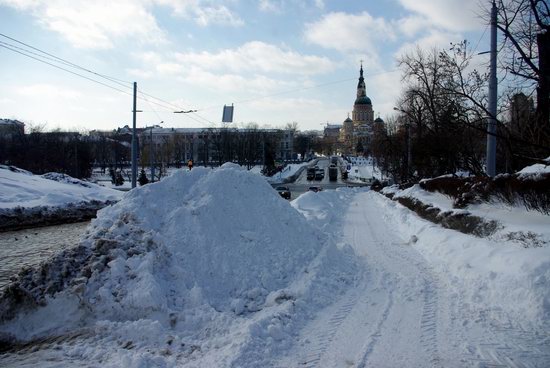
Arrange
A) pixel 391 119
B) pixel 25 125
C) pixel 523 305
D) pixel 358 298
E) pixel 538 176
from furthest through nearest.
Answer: pixel 25 125
pixel 391 119
pixel 538 176
pixel 358 298
pixel 523 305

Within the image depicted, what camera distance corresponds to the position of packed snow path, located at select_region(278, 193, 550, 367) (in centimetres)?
461

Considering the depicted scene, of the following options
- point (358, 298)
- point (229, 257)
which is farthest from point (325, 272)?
point (229, 257)

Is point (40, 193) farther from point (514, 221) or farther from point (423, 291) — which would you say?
point (514, 221)

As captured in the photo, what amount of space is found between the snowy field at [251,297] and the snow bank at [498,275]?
25 mm

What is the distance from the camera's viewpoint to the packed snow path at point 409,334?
4605 mm

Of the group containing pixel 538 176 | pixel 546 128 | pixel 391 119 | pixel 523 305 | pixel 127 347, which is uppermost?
pixel 391 119

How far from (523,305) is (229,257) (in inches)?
185

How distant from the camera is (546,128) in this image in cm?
768

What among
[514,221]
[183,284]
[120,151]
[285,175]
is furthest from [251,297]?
[120,151]

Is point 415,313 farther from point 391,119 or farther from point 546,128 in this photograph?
point 391,119

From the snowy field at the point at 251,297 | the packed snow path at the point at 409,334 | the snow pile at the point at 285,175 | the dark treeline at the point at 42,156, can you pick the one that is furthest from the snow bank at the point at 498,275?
the snow pile at the point at 285,175

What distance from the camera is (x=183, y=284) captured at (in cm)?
669

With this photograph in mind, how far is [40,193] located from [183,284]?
845 inches

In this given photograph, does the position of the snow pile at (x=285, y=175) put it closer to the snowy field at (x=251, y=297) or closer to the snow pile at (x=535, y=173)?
the snow pile at (x=535, y=173)
